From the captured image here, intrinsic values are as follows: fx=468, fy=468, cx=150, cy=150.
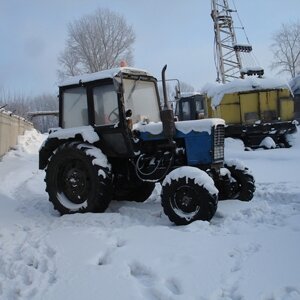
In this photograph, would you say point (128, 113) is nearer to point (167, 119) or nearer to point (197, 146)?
point (167, 119)

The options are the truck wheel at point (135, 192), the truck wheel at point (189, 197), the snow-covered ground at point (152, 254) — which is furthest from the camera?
the truck wheel at point (135, 192)

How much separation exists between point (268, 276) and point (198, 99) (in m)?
17.7

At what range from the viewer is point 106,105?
7840 mm

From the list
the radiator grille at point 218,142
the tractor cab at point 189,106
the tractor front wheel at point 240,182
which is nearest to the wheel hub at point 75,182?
the radiator grille at point 218,142

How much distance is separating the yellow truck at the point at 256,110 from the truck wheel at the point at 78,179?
10.9 m

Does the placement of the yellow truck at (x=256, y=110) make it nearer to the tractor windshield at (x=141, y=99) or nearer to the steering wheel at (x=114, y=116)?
the tractor windshield at (x=141, y=99)

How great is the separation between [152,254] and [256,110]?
14.6 m

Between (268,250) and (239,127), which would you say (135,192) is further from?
(239,127)

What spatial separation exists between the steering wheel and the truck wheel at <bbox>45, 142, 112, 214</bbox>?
55cm

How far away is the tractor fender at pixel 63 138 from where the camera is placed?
7816 millimetres

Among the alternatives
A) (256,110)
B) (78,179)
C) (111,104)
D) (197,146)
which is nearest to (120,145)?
(111,104)

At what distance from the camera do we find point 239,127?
18.2m

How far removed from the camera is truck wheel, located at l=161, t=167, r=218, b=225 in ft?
21.3

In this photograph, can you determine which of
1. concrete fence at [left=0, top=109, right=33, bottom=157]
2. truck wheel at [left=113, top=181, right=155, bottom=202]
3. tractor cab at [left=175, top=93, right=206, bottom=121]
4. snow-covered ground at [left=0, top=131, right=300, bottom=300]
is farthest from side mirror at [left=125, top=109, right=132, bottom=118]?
tractor cab at [left=175, top=93, right=206, bottom=121]
